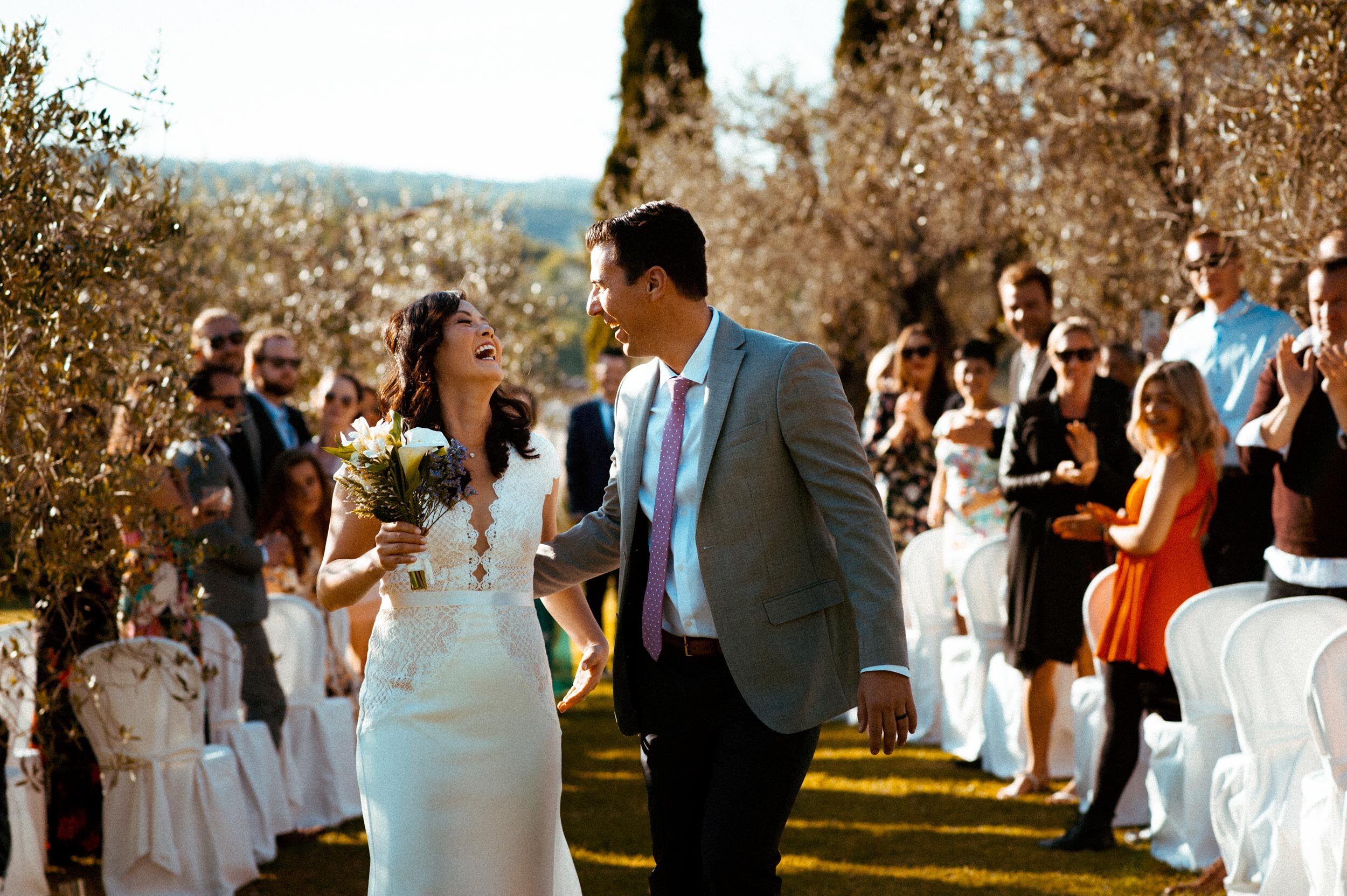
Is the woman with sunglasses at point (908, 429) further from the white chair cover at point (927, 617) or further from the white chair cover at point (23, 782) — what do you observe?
the white chair cover at point (23, 782)

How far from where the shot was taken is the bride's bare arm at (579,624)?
4.03 metres

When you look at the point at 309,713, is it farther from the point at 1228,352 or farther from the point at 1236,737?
the point at 1228,352

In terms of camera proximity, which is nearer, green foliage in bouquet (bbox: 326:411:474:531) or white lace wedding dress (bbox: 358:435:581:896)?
green foliage in bouquet (bbox: 326:411:474:531)

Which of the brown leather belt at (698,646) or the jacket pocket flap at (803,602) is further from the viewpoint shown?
the brown leather belt at (698,646)

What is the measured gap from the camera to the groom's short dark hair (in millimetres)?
3621

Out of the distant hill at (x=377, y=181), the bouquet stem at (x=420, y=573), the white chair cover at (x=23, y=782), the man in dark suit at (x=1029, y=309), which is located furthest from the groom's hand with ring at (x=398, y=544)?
the distant hill at (x=377, y=181)

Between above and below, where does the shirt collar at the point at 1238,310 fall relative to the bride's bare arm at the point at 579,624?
above

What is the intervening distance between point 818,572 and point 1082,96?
26.3ft

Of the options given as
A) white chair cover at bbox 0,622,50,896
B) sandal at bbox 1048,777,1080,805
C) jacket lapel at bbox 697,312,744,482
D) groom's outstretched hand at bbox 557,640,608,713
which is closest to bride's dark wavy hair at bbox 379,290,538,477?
groom's outstretched hand at bbox 557,640,608,713

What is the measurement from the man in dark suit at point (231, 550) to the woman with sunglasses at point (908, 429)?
13.9ft

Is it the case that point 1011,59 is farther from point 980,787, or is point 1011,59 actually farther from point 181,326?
point 181,326

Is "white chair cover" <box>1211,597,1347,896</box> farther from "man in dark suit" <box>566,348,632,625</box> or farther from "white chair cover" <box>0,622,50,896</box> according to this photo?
"man in dark suit" <box>566,348,632,625</box>

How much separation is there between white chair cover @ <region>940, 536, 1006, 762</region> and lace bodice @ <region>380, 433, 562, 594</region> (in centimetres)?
412

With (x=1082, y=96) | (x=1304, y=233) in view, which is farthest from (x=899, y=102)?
(x=1304, y=233)
